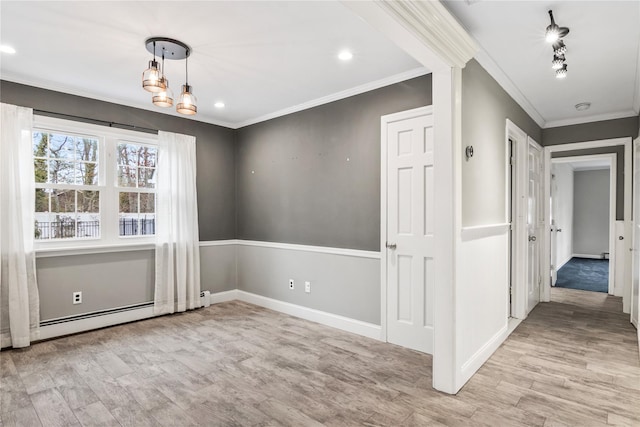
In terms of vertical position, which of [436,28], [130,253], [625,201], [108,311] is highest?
[436,28]

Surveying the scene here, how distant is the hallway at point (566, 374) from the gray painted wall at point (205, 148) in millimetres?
3782

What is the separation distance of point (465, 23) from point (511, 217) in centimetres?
261

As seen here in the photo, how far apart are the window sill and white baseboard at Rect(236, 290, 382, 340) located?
61.2 inches

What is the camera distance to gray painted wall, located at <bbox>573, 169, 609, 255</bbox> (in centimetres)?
901

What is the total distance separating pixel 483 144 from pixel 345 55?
1399 mm

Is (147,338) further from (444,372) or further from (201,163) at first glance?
(444,372)

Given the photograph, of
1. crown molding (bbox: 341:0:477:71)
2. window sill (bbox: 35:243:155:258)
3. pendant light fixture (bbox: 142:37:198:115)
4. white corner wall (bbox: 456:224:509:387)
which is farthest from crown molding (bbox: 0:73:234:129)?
white corner wall (bbox: 456:224:509:387)

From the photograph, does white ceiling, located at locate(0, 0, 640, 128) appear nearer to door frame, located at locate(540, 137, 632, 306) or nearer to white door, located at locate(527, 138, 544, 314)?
door frame, located at locate(540, 137, 632, 306)

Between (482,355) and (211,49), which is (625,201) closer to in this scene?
(482,355)

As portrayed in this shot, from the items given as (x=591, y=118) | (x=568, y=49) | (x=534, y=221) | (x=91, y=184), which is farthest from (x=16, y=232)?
(x=591, y=118)

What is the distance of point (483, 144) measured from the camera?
9.54 feet

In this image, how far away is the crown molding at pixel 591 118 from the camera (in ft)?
14.6

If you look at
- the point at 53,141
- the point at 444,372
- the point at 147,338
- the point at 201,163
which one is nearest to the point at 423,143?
the point at 444,372

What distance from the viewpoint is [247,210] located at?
504cm
